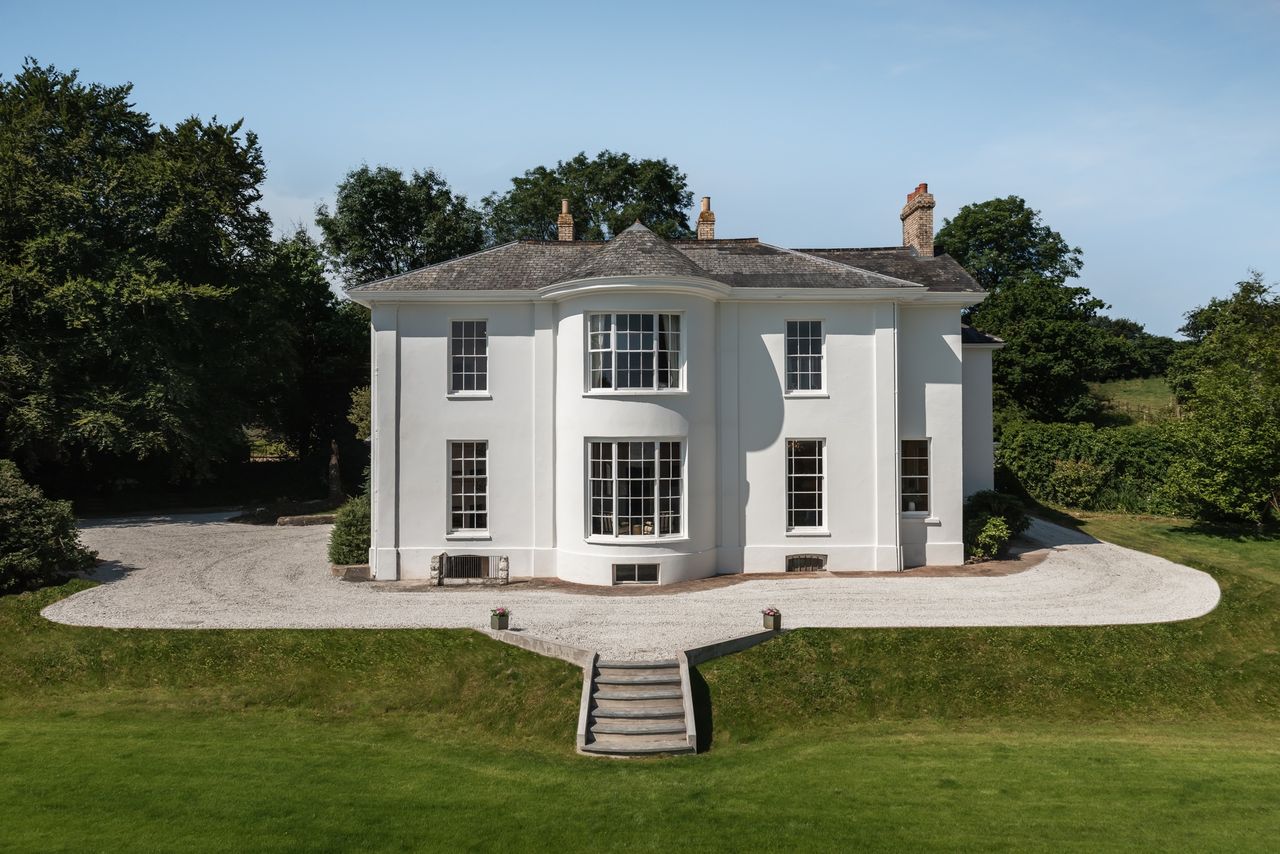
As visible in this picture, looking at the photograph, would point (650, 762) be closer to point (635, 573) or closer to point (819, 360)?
point (635, 573)

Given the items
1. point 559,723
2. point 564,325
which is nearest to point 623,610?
point 559,723

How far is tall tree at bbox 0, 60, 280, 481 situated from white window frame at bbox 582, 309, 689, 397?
2046cm

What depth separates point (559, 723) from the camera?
13.7 meters

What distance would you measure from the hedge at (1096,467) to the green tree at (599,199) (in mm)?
26810

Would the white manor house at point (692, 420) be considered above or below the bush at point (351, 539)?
above

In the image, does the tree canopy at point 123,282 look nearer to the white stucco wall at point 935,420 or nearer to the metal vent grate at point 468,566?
the metal vent grate at point 468,566

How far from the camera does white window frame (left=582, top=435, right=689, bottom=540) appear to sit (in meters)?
21.3

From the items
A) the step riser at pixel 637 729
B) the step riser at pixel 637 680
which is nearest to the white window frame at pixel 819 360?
the step riser at pixel 637 680

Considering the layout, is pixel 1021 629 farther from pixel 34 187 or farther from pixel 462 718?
pixel 34 187

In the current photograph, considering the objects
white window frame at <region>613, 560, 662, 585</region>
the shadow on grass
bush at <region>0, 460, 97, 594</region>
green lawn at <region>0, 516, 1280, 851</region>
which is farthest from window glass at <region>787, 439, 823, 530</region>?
bush at <region>0, 460, 97, 594</region>

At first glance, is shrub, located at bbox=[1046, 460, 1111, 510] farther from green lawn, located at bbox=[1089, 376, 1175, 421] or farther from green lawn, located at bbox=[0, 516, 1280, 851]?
green lawn, located at bbox=[1089, 376, 1175, 421]

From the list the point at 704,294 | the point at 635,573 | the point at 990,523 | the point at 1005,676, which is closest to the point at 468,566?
the point at 635,573

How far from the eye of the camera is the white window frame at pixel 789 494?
22688 mm

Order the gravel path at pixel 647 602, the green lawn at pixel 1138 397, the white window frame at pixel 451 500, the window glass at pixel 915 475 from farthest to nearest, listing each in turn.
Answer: the green lawn at pixel 1138 397, the window glass at pixel 915 475, the white window frame at pixel 451 500, the gravel path at pixel 647 602
